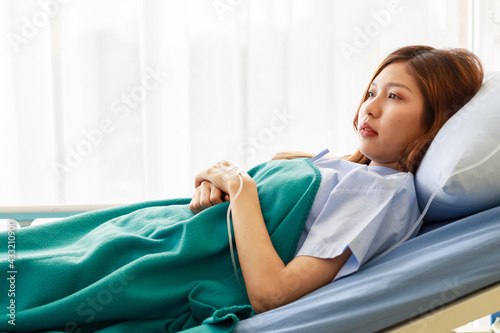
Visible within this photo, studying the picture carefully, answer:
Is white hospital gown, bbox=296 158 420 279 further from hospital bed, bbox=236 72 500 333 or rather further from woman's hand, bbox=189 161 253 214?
woman's hand, bbox=189 161 253 214

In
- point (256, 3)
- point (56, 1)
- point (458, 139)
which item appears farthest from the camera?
point (256, 3)

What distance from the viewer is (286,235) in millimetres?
989

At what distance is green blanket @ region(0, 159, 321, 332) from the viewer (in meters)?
0.85

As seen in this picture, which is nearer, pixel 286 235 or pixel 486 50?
pixel 286 235

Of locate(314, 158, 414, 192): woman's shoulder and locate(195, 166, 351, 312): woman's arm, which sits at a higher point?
locate(314, 158, 414, 192): woman's shoulder

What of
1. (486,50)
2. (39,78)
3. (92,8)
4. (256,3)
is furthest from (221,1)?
(486,50)

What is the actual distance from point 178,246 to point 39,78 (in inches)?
52.5

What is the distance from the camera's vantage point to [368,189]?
38.7 inches

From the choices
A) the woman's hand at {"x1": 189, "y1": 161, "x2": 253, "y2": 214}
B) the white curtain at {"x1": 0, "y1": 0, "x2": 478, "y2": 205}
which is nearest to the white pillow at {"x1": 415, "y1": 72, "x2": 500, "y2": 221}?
the woman's hand at {"x1": 189, "y1": 161, "x2": 253, "y2": 214}

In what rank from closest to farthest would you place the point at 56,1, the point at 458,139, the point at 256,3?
the point at 458,139, the point at 56,1, the point at 256,3

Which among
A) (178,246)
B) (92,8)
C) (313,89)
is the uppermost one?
(92,8)

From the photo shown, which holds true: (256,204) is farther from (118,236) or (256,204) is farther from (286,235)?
(118,236)

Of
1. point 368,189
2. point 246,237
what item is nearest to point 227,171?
point 246,237

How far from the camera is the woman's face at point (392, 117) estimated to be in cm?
109
